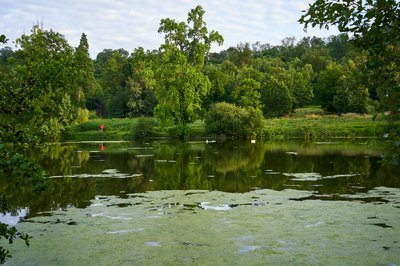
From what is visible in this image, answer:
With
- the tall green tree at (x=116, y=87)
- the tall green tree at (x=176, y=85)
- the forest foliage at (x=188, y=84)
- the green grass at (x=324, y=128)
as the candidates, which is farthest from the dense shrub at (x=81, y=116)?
the green grass at (x=324, y=128)

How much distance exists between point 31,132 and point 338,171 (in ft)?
59.8

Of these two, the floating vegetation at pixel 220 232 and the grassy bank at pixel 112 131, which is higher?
the grassy bank at pixel 112 131

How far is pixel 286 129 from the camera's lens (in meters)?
55.8

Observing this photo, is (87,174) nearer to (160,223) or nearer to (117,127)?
(160,223)

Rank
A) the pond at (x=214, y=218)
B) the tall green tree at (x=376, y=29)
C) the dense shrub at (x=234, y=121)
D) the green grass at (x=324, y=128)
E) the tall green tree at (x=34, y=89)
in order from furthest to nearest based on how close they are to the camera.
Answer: the green grass at (x=324, y=128) < the dense shrub at (x=234, y=121) < the pond at (x=214, y=218) < the tall green tree at (x=34, y=89) < the tall green tree at (x=376, y=29)

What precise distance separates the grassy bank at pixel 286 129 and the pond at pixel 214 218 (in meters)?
32.4

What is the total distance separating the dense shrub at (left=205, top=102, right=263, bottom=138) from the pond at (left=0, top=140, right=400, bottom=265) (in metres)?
30.2

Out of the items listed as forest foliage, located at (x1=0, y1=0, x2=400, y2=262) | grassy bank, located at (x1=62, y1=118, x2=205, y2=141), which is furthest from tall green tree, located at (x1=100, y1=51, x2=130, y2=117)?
grassy bank, located at (x1=62, y1=118, x2=205, y2=141)

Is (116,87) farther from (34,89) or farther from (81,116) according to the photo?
(34,89)

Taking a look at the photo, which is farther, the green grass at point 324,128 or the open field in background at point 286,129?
the open field in background at point 286,129

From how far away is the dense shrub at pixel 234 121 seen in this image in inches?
2021

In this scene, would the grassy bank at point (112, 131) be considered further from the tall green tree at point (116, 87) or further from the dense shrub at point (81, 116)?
the tall green tree at point (116, 87)

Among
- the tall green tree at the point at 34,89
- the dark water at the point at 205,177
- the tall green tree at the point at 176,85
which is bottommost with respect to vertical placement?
the dark water at the point at 205,177

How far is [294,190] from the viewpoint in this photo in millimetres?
15664
